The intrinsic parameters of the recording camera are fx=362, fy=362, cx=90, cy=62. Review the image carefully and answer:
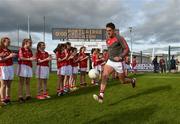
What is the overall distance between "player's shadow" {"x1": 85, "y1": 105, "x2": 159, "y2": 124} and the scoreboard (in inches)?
2349

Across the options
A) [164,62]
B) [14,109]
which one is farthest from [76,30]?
[14,109]

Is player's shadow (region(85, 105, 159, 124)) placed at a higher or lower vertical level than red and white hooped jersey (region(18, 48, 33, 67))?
lower

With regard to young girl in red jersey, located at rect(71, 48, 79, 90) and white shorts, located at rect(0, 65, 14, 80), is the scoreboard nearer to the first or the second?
young girl in red jersey, located at rect(71, 48, 79, 90)

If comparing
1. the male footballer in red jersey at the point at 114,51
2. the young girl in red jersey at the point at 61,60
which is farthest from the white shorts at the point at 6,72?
the young girl in red jersey at the point at 61,60

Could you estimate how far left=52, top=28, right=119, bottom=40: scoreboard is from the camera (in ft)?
226

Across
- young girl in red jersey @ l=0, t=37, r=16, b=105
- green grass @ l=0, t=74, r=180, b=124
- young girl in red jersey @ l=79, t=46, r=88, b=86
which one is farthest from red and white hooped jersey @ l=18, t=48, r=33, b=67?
young girl in red jersey @ l=79, t=46, r=88, b=86

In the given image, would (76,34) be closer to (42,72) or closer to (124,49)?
(42,72)

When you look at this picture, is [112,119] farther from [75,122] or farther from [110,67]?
[110,67]

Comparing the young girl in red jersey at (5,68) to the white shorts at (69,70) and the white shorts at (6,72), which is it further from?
the white shorts at (69,70)

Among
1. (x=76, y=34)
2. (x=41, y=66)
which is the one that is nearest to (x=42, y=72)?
(x=41, y=66)

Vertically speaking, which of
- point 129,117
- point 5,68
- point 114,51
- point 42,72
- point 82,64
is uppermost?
point 114,51

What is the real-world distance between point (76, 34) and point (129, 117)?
6093 cm

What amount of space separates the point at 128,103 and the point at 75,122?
2760mm

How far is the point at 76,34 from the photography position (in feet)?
227
